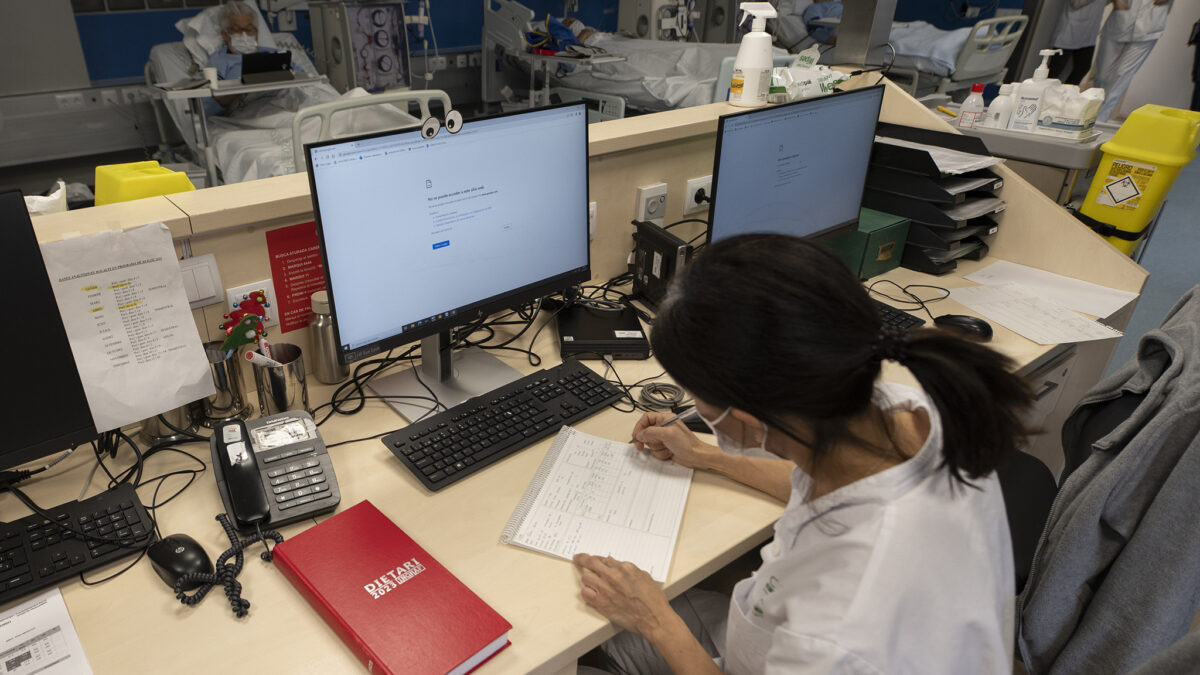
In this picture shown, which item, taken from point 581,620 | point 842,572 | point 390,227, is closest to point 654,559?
point 581,620

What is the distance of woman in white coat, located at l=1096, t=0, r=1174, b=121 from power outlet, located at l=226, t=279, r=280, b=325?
5701 mm

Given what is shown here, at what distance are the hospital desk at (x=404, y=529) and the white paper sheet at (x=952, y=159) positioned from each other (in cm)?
113

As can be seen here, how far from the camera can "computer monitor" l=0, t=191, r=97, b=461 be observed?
0.83 metres

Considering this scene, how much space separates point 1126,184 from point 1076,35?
4.44 meters

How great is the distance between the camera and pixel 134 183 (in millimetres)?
1197

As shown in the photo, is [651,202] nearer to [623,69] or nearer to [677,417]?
[677,417]

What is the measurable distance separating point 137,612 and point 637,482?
65 cm

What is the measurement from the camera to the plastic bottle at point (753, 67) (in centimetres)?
175

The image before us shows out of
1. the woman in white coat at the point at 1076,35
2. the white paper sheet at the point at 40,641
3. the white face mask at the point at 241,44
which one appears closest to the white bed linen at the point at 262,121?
the white face mask at the point at 241,44

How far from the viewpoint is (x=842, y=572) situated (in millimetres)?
696

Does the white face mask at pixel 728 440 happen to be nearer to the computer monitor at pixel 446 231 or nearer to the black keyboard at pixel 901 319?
the computer monitor at pixel 446 231

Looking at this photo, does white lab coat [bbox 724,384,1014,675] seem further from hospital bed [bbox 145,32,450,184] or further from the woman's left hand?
hospital bed [bbox 145,32,450,184]

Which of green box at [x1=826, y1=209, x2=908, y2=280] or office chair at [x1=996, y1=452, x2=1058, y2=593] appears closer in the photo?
office chair at [x1=996, y1=452, x2=1058, y2=593]

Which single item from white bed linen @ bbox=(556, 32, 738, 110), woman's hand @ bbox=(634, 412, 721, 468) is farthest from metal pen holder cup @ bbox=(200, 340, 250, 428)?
white bed linen @ bbox=(556, 32, 738, 110)
